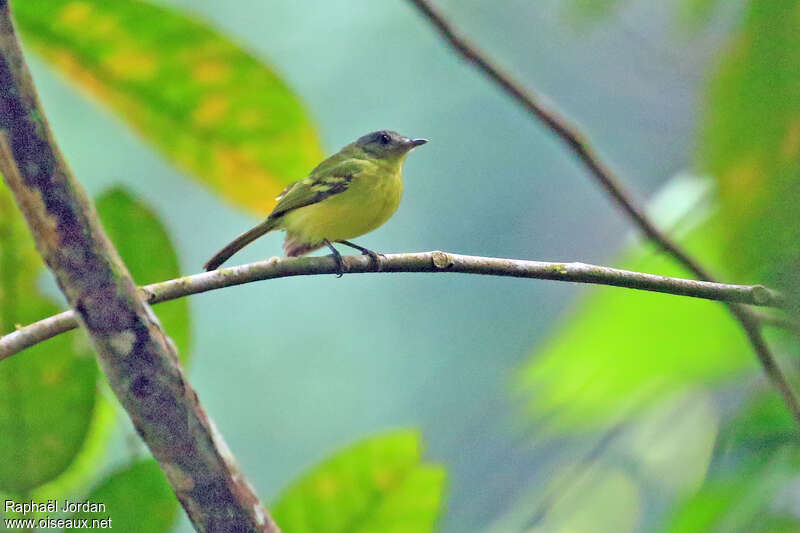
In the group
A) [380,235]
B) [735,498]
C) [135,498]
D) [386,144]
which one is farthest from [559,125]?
[380,235]

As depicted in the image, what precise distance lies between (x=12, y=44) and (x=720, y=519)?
2.96ft

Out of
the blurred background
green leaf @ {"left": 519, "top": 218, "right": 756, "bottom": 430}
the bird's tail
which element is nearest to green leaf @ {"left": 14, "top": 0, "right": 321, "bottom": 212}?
the blurred background

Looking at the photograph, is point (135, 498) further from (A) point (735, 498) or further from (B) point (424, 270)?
(A) point (735, 498)

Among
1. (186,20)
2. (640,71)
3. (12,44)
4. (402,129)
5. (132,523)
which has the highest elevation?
(402,129)

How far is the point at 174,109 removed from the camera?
176 centimetres

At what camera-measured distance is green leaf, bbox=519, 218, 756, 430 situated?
→ 755 millimetres

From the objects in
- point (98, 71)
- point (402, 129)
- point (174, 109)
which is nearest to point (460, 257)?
point (174, 109)

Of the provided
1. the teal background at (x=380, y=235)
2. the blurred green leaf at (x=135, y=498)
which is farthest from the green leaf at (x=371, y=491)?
the teal background at (x=380, y=235)

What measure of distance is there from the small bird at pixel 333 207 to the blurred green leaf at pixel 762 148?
64.3 inches

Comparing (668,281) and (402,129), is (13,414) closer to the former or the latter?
(668,281)

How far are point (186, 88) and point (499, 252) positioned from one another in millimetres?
6950

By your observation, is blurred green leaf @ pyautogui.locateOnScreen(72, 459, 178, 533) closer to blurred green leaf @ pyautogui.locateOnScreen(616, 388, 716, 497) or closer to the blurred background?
the blurred background

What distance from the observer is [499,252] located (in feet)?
28.0

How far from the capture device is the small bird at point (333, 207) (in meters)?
2.43
